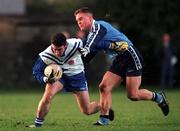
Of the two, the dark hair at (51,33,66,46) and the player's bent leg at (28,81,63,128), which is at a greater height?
the dark hair at (51,33,66,46)

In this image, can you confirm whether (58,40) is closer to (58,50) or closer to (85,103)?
(58,50)

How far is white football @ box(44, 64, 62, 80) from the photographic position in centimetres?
1302

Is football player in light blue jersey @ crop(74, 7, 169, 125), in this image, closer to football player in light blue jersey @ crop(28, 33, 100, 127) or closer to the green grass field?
football player in light blue jersey @ crop(28, 33, 100, 127)

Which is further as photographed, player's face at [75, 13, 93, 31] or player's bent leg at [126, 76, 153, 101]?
player's bent leg at [126, 76, 153, 101]

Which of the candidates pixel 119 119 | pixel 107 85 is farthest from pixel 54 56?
pixel 119 119

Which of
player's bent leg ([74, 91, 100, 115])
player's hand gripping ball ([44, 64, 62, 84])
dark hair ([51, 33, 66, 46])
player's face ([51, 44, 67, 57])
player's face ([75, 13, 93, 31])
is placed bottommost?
player's bent leg ([74, 91, 100, 115])

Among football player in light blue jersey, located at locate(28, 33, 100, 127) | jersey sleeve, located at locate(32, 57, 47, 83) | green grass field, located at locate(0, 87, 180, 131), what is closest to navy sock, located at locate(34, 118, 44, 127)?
football player in light blue jersey, located at locate(28, 33, 100, 127)

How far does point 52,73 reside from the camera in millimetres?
A: 13016

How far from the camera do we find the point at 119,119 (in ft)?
50.7

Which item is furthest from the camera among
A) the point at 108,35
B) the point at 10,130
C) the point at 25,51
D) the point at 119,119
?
the point at 25,51

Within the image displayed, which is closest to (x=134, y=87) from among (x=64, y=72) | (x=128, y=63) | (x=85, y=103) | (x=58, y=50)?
(x=128, y=63)

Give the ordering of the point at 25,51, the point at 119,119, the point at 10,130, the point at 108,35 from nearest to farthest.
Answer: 1. the point at 10,130
2. the point at 108,35
3. the point at 119,119
4. the point at 25,51

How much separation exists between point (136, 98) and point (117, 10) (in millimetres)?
Result: 20967

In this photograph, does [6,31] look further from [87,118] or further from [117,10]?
[87,118]
